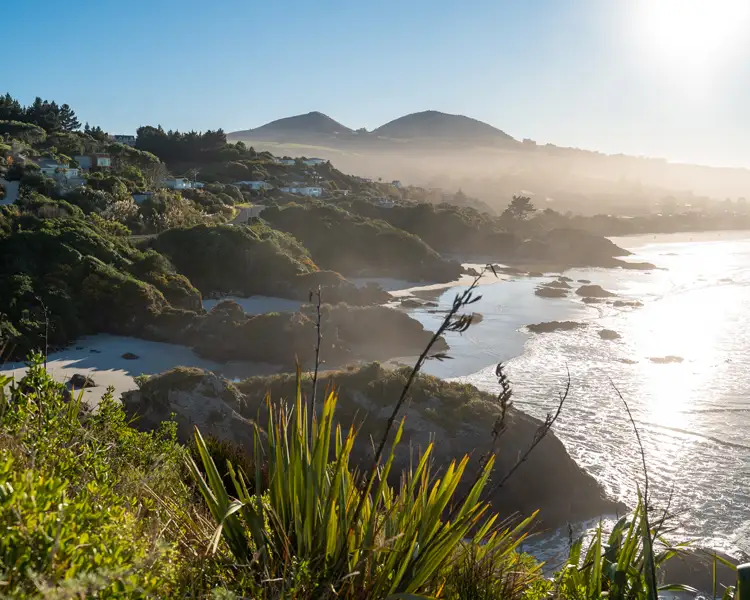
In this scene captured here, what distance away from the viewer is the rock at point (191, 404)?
1157 centimetres

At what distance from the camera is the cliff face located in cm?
1140

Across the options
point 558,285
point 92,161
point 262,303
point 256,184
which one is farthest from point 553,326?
point 256,184

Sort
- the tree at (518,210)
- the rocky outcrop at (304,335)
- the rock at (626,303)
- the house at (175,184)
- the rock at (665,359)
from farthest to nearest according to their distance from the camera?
the tree at (518,210), the house at (175,184), the rock at (626,303), the rock at (665,359), the rocky outcrop at (304,335)

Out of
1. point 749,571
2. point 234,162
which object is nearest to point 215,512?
point 749,571

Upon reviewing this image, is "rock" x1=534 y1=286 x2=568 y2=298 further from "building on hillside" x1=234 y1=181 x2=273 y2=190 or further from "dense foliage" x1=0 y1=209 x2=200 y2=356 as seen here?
"building on hillside" x1=234 y1=181 x2=273 y2=190

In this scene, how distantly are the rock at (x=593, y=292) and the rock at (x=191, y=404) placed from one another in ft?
90.6

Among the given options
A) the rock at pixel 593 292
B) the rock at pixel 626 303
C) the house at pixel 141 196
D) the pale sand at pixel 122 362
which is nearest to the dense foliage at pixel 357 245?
the rock at pixel 593 292

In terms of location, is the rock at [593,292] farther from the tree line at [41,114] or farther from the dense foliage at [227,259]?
the tree line at [41,114]

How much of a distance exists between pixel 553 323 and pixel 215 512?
26.4 metres

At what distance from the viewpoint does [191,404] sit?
11930mm

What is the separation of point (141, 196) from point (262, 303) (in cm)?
1546

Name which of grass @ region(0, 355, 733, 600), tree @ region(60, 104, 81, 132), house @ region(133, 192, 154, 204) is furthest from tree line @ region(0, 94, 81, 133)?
grass @ region(0, 355, 733, 600)

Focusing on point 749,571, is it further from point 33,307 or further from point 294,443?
point 33,307

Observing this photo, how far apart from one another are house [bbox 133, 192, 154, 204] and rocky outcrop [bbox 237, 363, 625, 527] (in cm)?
2792
